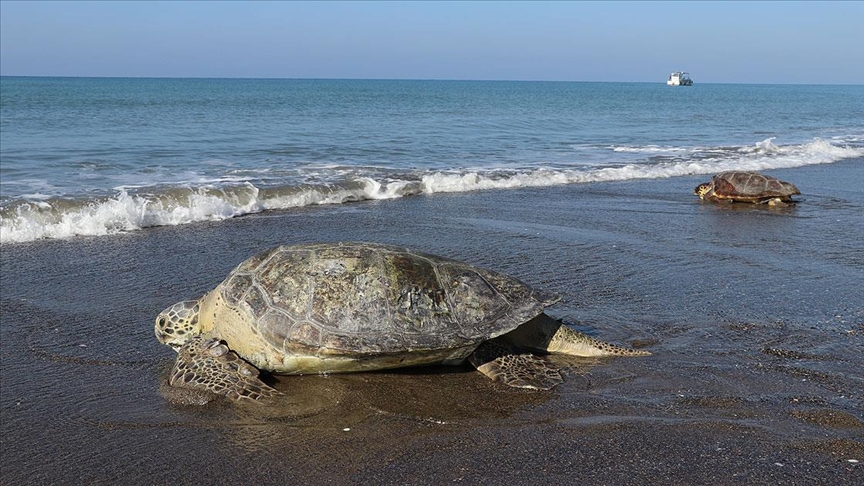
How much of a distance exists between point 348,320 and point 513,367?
1150mm

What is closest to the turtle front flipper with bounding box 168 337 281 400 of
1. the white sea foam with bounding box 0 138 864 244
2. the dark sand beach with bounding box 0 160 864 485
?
the dark sand beach with bounding box 0 160 864 485

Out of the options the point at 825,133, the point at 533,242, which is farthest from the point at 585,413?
the point at 825,133

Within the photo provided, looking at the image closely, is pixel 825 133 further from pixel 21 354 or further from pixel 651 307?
pixel 21 354

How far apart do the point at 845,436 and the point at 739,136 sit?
27.6m

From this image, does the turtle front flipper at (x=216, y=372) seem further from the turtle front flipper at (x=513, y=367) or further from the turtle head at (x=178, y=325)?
the turtle front flipper at (x=513, y=367)

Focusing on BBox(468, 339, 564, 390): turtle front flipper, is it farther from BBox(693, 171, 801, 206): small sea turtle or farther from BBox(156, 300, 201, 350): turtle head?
BBox(693, 171, 801, 206): small sea turtle

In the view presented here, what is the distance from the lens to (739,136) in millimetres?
29188

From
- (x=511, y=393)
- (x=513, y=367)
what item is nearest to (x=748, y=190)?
(x=513, y=367)

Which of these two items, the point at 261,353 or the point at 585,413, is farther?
the point at 261,353

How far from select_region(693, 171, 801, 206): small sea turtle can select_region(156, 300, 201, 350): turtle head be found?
10.1 metres

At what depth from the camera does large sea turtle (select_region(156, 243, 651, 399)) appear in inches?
188

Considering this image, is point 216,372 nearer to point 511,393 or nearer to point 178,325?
point 178,325

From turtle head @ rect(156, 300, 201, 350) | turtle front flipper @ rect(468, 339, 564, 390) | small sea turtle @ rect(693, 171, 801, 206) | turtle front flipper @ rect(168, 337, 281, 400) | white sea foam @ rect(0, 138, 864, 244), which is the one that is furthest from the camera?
small sea turtle @ rect(693, 171, 801, 206)

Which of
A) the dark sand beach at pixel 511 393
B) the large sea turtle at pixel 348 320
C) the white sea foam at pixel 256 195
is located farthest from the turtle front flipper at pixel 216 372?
the white sea foam at pixel 256 195
